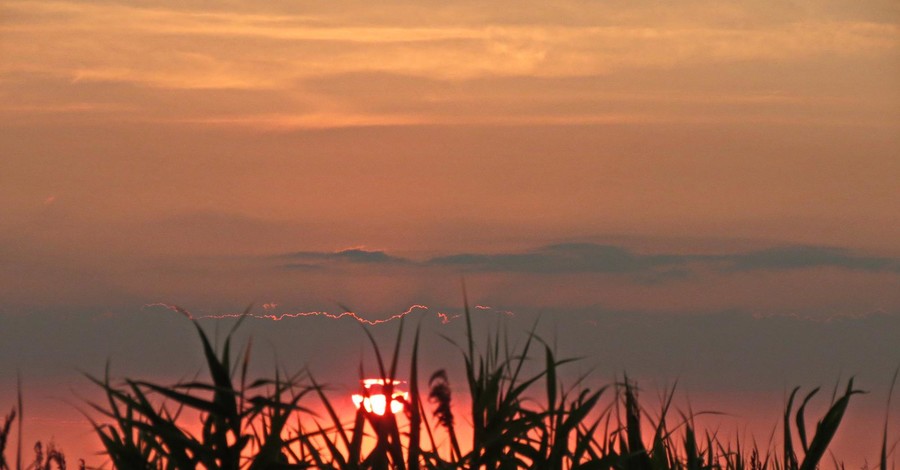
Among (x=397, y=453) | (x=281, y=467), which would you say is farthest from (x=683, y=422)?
(x=281, y=467)

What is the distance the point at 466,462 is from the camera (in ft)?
20.5

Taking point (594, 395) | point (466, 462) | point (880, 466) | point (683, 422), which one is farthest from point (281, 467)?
point (880, 466)

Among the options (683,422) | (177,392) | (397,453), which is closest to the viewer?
(177,392)

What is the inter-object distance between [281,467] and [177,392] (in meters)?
0.77

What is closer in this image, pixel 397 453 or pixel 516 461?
pixel 397 453

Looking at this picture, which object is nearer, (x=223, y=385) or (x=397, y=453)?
(x=223, y=385)

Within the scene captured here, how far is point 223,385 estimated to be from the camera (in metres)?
5.14

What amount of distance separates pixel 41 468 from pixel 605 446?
A: 12.0 feet

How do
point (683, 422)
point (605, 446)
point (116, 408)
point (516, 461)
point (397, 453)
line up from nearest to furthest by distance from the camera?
1. point (116, 408)
2. point (397, 453)
3. point (516, 461)
4. point (605, 446)
5. point (683, 422)

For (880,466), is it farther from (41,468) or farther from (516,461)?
(41,468)

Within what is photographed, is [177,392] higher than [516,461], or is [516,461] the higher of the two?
[177,392]

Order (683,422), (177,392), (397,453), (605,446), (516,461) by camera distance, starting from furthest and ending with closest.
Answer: (683,422), (605,446), (516,461), (397,453), (177,392)

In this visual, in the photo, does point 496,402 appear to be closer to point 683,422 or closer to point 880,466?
point 683,422

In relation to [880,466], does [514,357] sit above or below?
above
